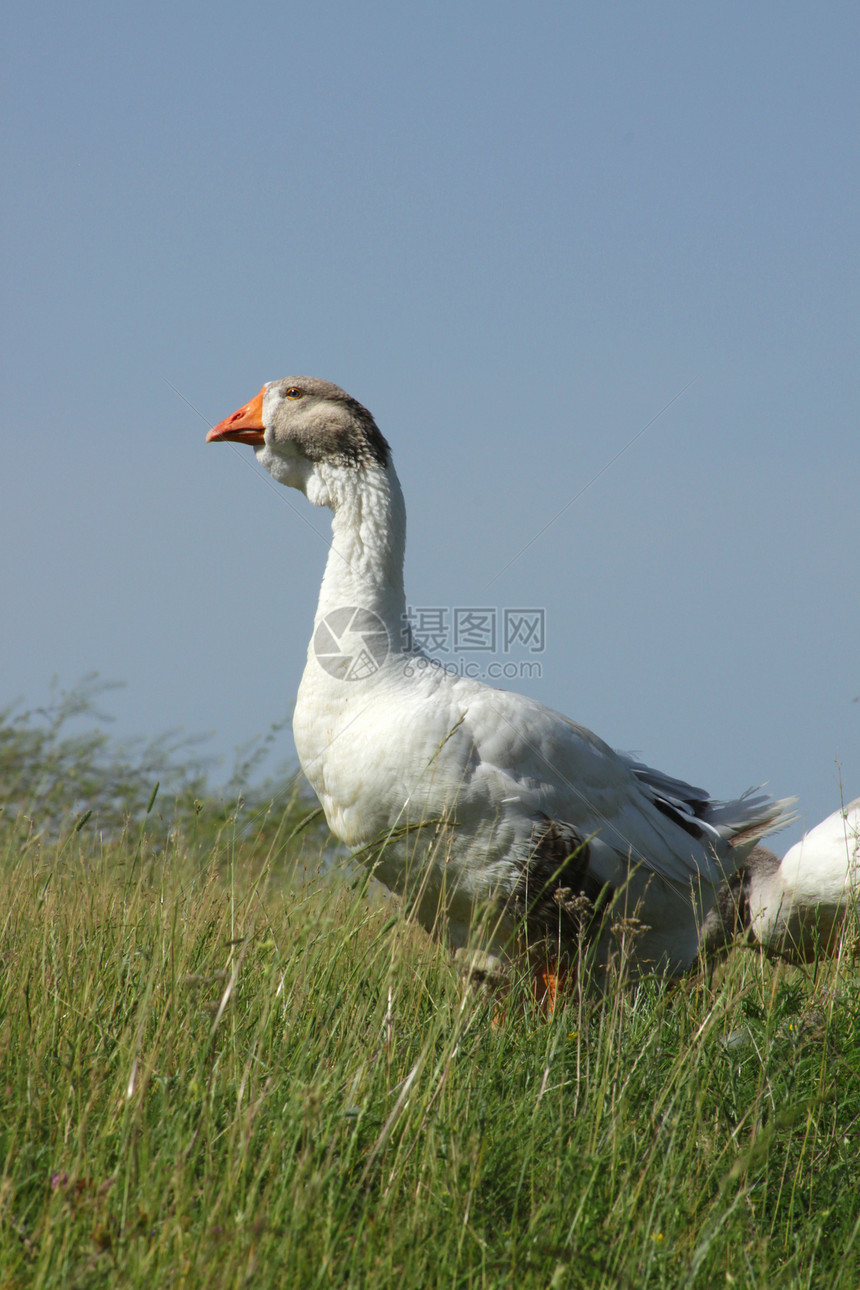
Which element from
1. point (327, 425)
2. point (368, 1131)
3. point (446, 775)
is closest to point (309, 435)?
point (327, 425)

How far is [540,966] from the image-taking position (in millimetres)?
5445

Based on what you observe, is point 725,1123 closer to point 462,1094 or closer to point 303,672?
point 462,1094

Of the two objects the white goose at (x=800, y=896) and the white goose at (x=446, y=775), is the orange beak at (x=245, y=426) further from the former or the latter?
the white goose at (x=800, y=896)

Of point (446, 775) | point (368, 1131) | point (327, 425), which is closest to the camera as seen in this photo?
point (368, 1131)

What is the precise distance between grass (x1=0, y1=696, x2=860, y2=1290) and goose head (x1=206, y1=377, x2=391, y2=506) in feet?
7.64

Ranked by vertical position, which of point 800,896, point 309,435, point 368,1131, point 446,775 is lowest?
point 368,1131

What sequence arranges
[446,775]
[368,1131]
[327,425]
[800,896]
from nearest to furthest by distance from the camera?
[368,1131] < [446,775] < [327,425] < [800,896]

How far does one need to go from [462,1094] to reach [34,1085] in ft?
4.10

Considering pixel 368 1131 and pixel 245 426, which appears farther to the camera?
pixel 245 426

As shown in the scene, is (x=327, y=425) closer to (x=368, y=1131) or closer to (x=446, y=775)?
(x=446, y=775)

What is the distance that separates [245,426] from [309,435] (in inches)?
20.8

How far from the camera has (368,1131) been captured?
282 cm

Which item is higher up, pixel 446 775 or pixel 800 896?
pixel 446 775

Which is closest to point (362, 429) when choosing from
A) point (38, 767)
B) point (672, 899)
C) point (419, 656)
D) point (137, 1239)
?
point (419, 656)
